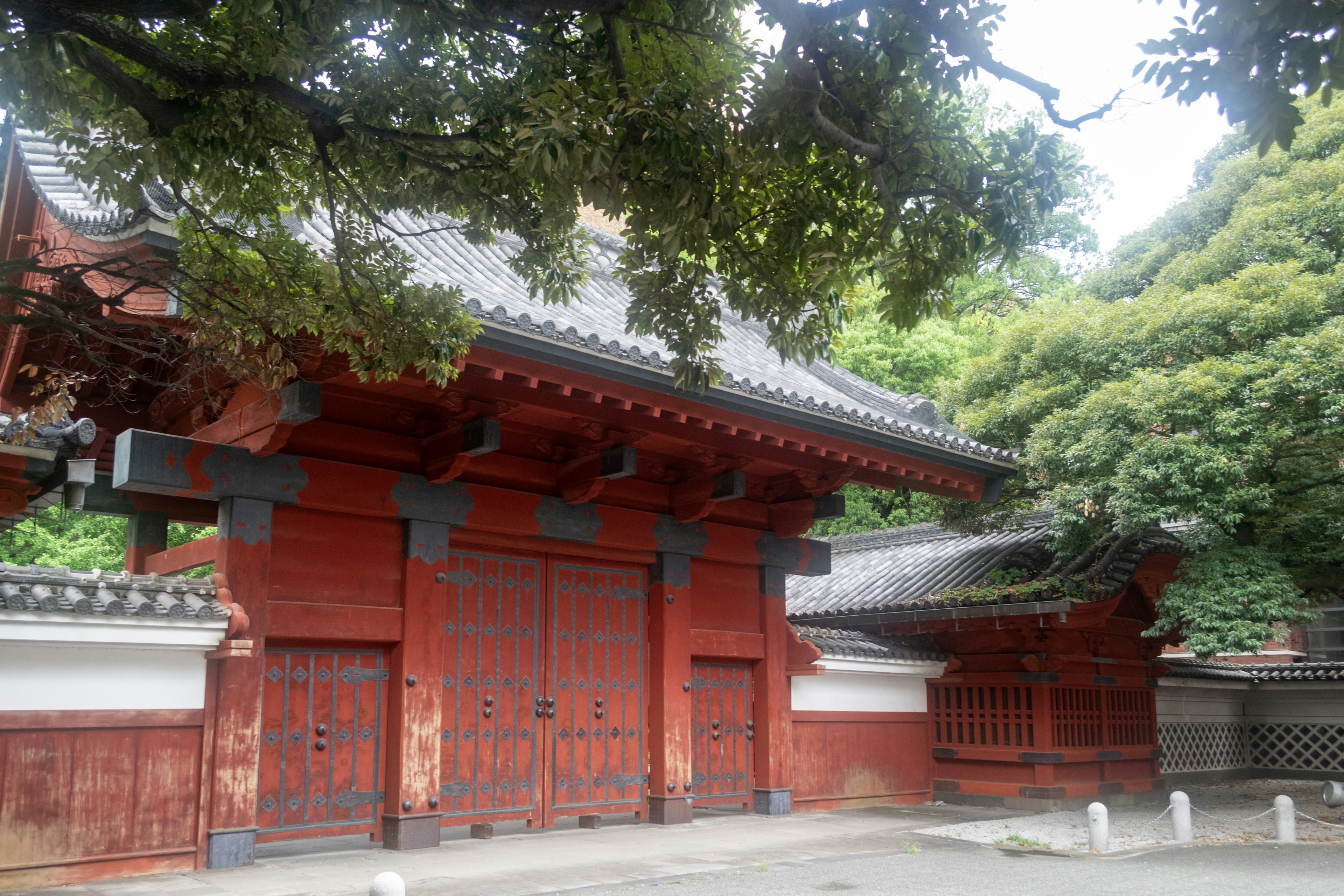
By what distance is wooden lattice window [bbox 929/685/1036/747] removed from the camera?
12.7 meters

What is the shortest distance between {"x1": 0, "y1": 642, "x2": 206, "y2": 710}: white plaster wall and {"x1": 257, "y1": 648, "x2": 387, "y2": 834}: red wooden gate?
0.64m

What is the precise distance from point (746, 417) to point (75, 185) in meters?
5.99

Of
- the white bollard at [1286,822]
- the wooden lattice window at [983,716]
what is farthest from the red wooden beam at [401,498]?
the white bollard at [1286,822]

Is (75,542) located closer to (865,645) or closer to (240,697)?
(240,697)

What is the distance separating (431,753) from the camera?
8.48 meters

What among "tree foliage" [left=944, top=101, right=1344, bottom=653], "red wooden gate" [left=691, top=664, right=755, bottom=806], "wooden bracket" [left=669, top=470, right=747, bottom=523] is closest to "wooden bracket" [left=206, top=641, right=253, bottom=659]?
"wooden bracket" [left=669, top=470, right=747, bottom=523]

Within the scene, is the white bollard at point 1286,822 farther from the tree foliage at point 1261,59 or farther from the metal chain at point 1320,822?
the tree foliage at point 1261,59

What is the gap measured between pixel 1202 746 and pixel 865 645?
26.9ft

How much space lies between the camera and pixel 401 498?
8.72 meters

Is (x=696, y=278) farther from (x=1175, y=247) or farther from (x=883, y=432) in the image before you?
(x=1175, y=247)

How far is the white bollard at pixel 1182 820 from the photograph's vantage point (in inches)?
384

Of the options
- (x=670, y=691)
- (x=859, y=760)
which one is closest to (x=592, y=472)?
(x=670, y=691)

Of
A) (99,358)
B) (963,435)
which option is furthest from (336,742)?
(963,435)

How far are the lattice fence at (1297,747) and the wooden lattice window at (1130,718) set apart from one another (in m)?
5.31
